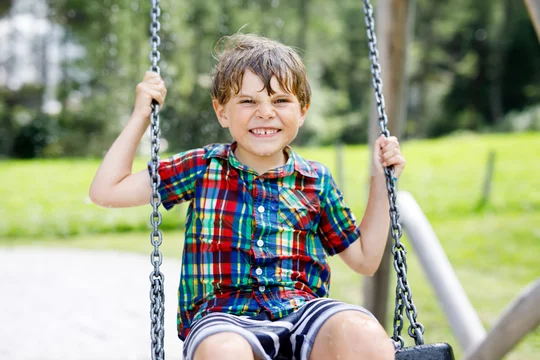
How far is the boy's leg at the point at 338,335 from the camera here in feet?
5.00

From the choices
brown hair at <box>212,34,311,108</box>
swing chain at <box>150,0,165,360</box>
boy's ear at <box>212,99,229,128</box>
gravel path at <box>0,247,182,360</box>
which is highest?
brown hair at <box>212,34,311,108</box>

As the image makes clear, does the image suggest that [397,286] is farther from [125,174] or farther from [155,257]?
[125,174]

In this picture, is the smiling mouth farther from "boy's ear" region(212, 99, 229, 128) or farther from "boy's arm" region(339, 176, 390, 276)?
"boy's arm" region(339, 176, 390, 276)

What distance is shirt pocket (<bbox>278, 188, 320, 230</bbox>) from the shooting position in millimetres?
1866

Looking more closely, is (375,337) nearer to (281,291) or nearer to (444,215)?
(281,291)

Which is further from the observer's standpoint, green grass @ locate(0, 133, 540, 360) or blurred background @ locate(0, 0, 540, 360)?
blurred background @ locate(0, 0, 540, 360)

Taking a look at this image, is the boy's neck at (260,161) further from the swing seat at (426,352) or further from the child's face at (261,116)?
the swing seat at (426,352)

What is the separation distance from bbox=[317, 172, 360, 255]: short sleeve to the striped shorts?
0.30 m

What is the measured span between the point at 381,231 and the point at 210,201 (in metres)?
0.55

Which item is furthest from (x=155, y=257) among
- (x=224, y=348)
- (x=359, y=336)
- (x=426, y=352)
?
(x=426, y=352)

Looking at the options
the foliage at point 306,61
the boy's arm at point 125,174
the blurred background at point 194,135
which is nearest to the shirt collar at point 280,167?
the boy's arm at point 125,174

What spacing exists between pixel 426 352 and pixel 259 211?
599 millimetres

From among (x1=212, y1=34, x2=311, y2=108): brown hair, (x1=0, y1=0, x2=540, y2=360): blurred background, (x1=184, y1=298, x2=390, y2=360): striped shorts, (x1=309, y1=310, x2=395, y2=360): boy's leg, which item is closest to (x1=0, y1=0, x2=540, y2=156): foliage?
(x1=0, y1=0, x2=540, y2=360): blurred background

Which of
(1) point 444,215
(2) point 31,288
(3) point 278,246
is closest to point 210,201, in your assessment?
(3) point 278,246
